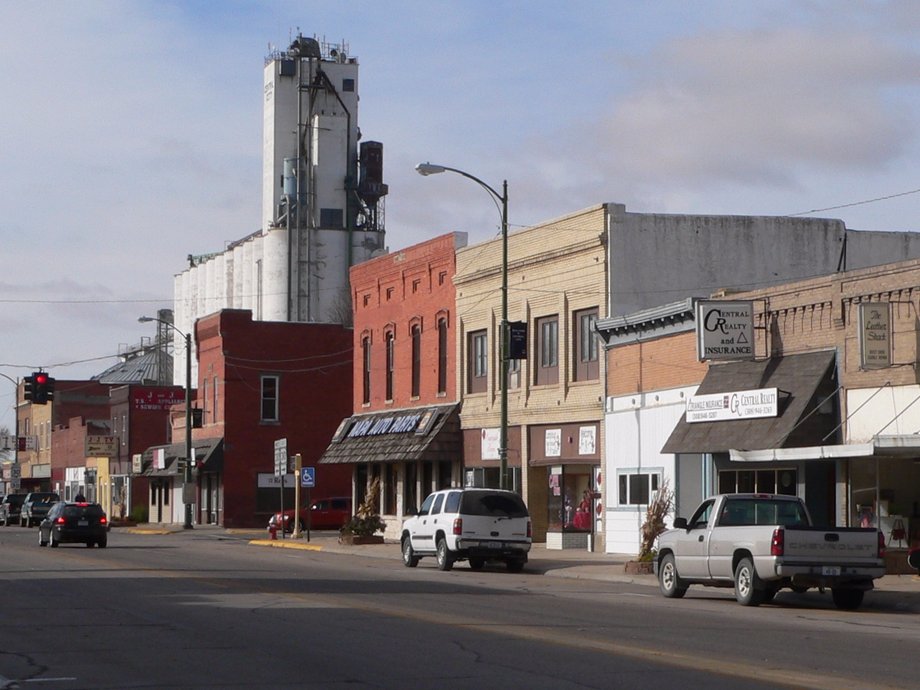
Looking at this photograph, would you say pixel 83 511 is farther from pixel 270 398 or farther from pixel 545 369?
pixel 270 398

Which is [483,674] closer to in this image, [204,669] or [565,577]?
[204,669]

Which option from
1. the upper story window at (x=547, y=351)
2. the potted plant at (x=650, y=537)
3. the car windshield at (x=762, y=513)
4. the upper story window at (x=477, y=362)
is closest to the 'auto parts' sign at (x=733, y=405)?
the potted plant at (x=650, y=537)

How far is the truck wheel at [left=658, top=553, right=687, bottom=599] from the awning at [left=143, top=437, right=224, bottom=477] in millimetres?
42112

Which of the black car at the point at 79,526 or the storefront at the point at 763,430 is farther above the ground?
the storefront at the point at 763,430

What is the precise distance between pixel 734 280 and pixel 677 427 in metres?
7.00

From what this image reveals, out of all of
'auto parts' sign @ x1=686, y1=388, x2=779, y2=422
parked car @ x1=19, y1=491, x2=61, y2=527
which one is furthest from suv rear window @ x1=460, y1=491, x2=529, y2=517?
parked car @ x1=19, y1=491, x2=61, y2=527

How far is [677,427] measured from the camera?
35.0 metres

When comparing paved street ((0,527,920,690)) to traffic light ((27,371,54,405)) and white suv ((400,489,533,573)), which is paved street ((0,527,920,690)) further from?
traffic light ((27,371,54,405))

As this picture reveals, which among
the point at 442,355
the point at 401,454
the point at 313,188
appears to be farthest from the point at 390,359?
the point at 313,188

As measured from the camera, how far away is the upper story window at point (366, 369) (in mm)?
55688

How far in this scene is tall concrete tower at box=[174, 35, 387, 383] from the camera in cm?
9831

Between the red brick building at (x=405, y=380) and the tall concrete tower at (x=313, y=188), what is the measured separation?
41385 millimetres

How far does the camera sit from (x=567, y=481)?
42188 mm

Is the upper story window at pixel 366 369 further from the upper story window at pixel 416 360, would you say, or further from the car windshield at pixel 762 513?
the car windshield at pixel 762 513
